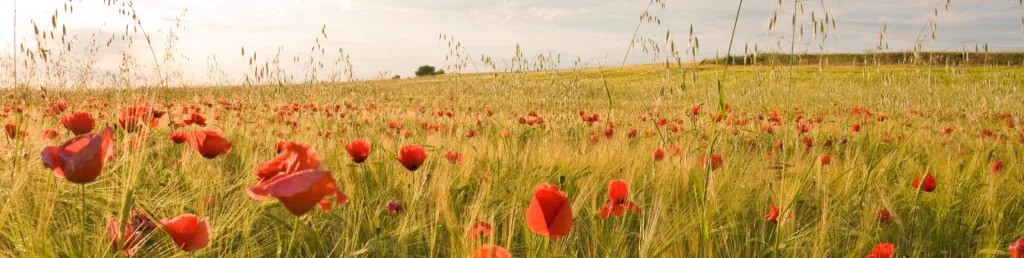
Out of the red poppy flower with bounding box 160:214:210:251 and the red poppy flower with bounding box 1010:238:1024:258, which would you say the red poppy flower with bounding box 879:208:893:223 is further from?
the red poppy flower with bounding box 160:214:210:251

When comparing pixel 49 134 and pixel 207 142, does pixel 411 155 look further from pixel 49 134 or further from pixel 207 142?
pixel 49 134

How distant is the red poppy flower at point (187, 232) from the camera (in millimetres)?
861

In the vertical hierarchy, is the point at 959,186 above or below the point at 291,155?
below

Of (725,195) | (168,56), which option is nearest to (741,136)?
(725,195)

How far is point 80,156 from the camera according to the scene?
67 cm

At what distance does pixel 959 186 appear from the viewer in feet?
6.95

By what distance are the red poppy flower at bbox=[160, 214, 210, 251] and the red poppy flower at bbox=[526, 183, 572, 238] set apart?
0.43 metres

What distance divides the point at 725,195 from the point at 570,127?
221cm

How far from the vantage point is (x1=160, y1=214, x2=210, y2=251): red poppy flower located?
0.86 m

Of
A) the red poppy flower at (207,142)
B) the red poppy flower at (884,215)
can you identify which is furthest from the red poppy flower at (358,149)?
the red poppy flower at (884,215)

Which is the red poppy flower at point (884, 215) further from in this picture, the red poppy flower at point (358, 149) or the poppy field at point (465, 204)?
the red poppy flower at point (358, 149)

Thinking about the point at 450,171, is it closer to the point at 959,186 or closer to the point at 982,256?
the point at 982,256

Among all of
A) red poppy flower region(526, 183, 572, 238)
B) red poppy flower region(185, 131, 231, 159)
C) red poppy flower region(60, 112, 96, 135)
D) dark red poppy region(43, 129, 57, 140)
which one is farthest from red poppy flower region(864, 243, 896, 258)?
dark red poppy region(43, 129, 57, 140)

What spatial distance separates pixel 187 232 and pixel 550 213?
0.47 meters
